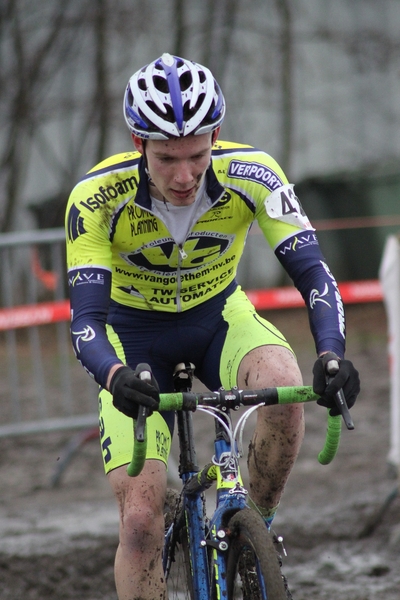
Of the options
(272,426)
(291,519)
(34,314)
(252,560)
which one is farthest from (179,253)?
(34,314)

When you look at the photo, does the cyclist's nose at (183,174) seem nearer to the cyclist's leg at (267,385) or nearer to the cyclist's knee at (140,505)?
the cyclist's leg at (267,385)

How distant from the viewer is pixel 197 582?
3.67 meters

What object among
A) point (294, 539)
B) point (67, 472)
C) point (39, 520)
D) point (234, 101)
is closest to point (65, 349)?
point (67, 472)

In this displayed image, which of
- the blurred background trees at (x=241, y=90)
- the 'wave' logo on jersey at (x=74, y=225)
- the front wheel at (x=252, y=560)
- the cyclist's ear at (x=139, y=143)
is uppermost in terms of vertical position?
the blurred background trees at (x=241, y=90)

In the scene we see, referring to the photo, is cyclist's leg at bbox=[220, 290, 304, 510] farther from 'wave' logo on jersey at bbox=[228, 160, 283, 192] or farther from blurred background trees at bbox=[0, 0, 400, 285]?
blurred background trees at bbox=[0, 0, 400, 285]

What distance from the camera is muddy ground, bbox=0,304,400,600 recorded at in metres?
5.59

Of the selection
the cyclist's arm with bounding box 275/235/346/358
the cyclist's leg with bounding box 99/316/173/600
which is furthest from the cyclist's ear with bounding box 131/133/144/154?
the cyclist's leg with bounding box 99/316/173/600

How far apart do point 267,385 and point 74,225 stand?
3.38ft

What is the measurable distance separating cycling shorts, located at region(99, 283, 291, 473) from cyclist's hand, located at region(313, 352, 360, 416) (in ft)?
2.43

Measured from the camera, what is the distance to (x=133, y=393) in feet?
10.5

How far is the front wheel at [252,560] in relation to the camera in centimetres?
316

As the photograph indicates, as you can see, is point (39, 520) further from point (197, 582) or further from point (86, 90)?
point (86, 90)

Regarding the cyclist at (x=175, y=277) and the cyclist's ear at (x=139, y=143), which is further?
the cyclist's ear at (x=139, y=143)

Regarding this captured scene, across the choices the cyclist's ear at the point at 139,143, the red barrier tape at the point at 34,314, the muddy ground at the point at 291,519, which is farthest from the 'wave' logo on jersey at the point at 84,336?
the red barrier tape at the point at 34,314
